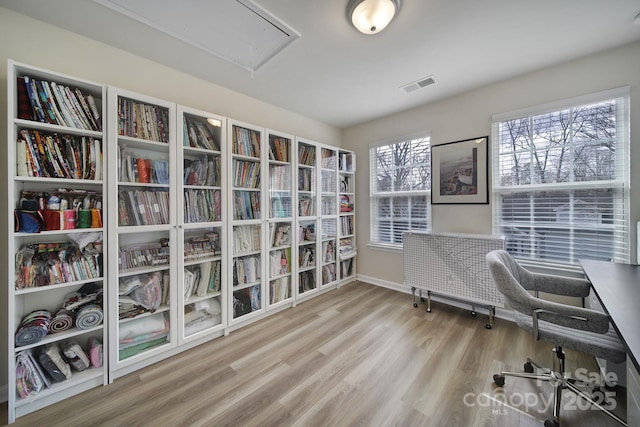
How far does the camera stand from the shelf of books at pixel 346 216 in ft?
11.7

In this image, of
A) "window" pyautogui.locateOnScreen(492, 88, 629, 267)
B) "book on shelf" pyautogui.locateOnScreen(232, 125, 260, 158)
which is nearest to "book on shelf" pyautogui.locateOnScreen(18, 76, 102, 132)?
"book on shelf" pyautogui.locateOnScreen(232, 125, 260, 158)

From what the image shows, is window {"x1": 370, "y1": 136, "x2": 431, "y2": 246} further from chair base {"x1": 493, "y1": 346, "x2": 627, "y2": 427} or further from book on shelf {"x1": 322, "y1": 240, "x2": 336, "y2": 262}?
chair base {"x1": 493, "y1": 346, "x2": 627, "y2": 427}

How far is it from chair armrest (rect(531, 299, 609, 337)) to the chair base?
25 cm

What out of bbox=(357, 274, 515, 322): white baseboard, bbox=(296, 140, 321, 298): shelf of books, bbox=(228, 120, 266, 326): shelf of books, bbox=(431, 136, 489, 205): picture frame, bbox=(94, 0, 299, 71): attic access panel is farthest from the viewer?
bbox=(296, 140, 321, 298): shelf of books

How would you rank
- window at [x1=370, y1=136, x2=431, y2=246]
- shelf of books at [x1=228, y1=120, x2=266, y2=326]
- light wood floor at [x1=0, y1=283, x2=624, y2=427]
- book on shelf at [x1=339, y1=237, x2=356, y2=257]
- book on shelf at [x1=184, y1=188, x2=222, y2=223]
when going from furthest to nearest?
book on shelf at [x1=339, y1=237, x2=356, y2=257]
window at [x1=370, y1=136, x2=431, y2=246]
shelf of books at [x1=228, y1=120, x2=266, y2=326]
book on shelf at [x1=184, y1=188, x2=222, y2=223]
light wood floor at [x1=0, y1=283, x2=624, y2=427]

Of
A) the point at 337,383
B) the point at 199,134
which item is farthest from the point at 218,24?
the point at 337,383

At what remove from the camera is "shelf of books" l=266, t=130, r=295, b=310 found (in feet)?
8.67

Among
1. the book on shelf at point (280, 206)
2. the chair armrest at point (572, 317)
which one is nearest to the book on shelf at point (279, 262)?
the book on shelf at point (280, 206)

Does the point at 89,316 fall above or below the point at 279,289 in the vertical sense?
above

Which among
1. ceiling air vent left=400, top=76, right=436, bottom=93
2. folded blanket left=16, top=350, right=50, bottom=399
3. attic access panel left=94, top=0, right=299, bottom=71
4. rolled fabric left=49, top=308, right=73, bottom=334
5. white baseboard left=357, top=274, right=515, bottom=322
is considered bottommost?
white baseboard left=357, top=274, right=515, bottom=322

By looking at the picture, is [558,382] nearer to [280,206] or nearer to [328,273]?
[328,273]

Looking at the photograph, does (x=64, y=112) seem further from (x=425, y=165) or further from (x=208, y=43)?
(x=425, y=165)

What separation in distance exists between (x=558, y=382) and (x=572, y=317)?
42 centimetres

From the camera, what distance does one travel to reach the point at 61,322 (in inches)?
59.8
